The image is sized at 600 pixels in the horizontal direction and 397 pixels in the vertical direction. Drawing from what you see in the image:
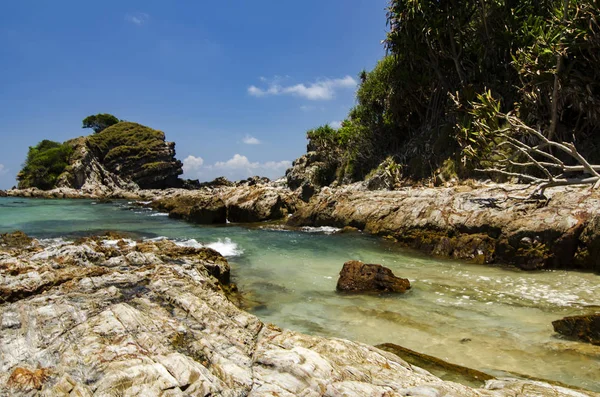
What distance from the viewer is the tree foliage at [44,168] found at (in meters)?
A: 66.1

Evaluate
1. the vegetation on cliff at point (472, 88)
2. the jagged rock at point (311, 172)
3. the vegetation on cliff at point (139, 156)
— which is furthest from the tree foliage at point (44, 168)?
the vegetation on cliff at point (472, 88)

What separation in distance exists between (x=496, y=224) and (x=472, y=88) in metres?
14.2

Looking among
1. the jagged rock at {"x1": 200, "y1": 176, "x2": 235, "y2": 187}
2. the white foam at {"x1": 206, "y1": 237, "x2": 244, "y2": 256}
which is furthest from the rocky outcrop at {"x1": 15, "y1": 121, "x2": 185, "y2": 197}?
the white foam at {"x1": 206, "y1": 237, "x2": 244, "y2": 256}

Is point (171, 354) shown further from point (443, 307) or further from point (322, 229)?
point (322, 229)

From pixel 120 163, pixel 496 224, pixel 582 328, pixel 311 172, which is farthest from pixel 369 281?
pixel 120 163

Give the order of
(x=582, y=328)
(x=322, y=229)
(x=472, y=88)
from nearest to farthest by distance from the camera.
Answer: (x=582, y=328) → (x=322, y=229) → (x=472, y=88)

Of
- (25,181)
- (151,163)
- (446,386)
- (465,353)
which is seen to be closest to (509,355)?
(465,353)

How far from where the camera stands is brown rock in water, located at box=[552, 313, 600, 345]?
5.78m

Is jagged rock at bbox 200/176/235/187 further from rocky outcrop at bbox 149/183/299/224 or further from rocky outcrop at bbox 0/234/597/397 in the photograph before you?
rocky outcrop at bbox 0/234/597/397

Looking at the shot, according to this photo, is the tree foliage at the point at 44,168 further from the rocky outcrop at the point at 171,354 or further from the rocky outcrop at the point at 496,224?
the rocky outcrop at the point at 171,354

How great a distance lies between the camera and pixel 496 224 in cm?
1302

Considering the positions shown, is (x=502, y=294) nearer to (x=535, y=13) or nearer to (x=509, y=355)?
(x=509, y=355)

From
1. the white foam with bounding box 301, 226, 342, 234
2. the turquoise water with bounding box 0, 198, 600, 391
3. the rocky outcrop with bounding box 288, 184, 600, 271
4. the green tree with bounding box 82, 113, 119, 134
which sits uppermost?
the green tree with bounding box 82, 113, 119, 134

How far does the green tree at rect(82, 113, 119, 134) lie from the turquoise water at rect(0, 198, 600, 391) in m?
91.1
